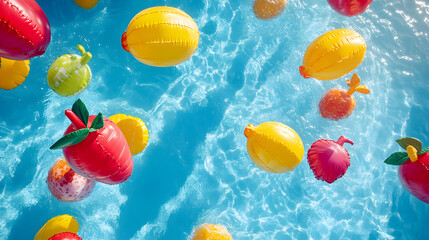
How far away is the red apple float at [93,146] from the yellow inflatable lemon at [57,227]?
151 centimetres

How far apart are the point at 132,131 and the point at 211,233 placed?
265 cm

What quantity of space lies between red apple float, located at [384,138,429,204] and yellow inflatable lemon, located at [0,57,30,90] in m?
7.80

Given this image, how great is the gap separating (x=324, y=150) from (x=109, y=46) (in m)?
5.62

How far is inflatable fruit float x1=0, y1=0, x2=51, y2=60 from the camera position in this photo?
201 inches

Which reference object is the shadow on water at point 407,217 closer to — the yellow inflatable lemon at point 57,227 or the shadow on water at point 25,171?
the yellow inflatable lemon at point 57,227

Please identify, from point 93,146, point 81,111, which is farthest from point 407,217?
point 81,111

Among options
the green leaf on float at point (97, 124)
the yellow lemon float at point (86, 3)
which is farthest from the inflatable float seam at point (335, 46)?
the yellow lemon float at point (86, 3)

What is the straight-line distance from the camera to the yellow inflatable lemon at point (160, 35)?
5848 millimetres

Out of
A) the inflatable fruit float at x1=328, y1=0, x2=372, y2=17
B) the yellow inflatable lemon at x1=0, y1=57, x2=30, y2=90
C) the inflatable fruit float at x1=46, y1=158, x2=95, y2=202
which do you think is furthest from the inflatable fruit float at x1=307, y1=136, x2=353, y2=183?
the yellow inflatable lemon at x1=0, y1=57, x2=30, y2=90

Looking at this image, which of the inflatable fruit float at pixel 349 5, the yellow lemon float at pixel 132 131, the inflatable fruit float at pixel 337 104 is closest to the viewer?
the yellow lemon float at pixel 132 131

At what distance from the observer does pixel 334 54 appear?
648cm

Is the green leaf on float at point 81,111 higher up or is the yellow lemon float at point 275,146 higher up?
the green leaf on float at point 81,111

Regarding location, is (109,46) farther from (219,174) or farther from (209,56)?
(219,174)

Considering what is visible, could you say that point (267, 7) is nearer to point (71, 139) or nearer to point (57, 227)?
point (71, 139)
